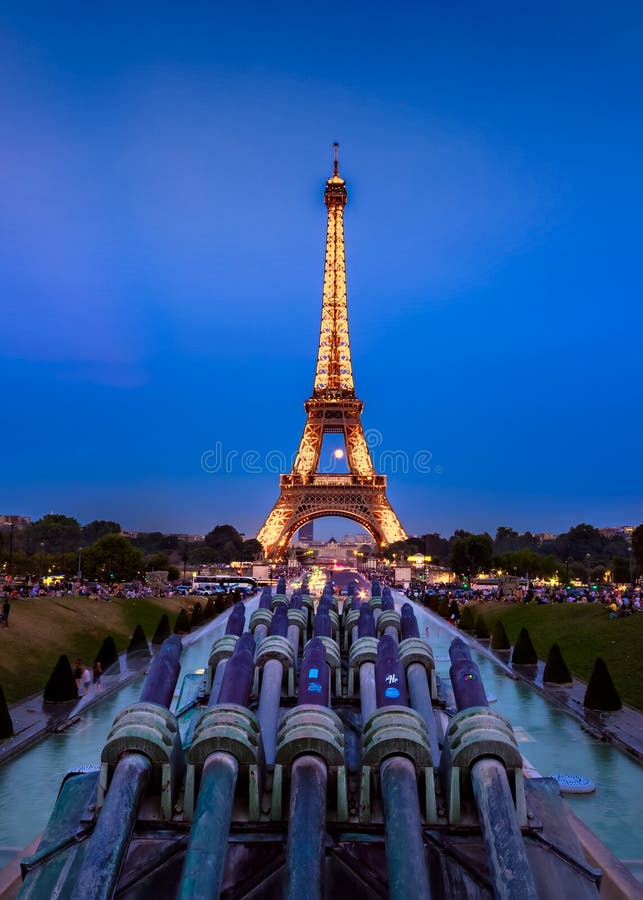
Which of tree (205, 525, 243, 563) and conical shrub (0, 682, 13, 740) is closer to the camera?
conical shrub (0, 682, 13, 740)

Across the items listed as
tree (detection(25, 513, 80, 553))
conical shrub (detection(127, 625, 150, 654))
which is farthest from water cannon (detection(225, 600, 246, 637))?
tree (detection(25, 513, 80, 553))

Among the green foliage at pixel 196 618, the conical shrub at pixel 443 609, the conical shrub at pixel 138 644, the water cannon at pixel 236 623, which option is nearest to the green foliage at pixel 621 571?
the conical shrub at pixel 443 609

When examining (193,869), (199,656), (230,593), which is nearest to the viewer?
(193,869)

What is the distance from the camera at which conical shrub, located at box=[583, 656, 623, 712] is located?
23641mm

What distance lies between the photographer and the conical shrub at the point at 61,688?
24.3 metres

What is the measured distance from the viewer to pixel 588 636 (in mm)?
36125

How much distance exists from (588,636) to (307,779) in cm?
3247

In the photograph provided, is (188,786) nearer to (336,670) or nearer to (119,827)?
(119,827)

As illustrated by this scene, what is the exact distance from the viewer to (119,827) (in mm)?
6352

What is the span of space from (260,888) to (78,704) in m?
18.8

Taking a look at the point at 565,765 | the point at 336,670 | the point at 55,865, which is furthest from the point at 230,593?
the point at 55,865

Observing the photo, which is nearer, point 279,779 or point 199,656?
point 279,779

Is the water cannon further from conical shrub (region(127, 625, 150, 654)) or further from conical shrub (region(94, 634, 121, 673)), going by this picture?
conical shrub (region(127, 625, 150, 654))

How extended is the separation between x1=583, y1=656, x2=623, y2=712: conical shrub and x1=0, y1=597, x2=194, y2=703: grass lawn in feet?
62.9
